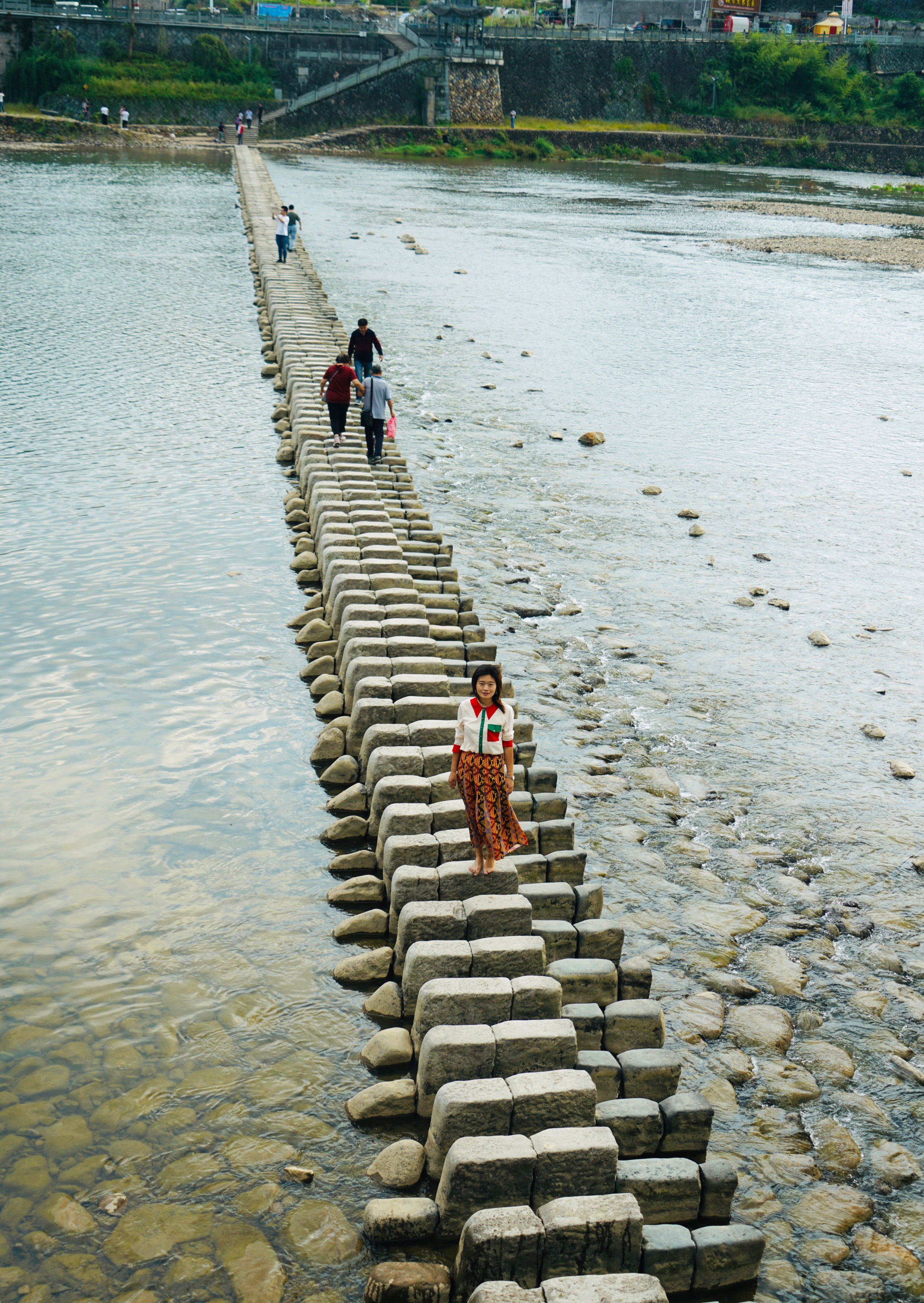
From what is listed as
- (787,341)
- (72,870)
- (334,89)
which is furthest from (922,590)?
(334,89)

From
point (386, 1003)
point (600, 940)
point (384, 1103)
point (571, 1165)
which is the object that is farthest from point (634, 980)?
point (571, 1165)

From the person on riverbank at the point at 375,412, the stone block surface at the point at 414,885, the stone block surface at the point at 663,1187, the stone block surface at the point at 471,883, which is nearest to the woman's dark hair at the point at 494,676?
the stone block surface at the point at 471,883

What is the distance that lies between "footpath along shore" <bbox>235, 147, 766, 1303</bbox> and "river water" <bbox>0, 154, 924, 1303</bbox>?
1.04ft

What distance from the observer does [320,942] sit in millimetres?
9156

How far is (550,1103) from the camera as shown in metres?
6.70

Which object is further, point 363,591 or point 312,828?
point 363,591

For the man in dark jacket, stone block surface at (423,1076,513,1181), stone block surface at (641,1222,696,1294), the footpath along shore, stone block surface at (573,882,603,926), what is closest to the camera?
the footpath along shore

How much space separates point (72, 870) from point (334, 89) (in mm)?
86343

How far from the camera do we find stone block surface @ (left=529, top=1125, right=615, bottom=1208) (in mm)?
6406

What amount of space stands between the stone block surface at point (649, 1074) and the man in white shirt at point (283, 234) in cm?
3057

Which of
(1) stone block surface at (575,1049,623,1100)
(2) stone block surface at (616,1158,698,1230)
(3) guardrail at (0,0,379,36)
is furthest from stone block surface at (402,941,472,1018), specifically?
(3) guardrail at (0,0,379,36)

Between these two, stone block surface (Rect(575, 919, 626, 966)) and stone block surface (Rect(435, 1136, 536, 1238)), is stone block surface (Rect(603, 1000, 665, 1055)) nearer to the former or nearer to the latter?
stone block surface (Rect(575, 919, 626, 966))

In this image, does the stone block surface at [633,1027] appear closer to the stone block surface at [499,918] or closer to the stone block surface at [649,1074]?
the stone block surface at [649,1074]

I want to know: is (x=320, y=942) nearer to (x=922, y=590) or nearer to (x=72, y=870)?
(x=72, y=870)
